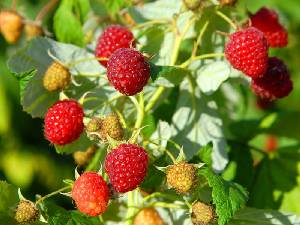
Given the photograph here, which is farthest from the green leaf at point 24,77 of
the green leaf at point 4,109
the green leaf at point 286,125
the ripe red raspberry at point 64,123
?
the green leaf at point 4,109

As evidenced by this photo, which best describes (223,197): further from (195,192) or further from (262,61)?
(262,61)

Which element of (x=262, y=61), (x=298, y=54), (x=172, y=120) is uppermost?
(x=262, y=61)

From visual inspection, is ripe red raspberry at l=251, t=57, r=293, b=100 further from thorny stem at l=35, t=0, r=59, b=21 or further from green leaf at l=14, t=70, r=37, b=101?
thorny stem at l=35, t=0, r=59, b=21

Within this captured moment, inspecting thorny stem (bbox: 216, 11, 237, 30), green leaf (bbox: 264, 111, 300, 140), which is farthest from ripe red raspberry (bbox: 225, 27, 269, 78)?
green leaf (bbox: 264, 111, 300, 140)

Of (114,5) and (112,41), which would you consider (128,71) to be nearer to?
(112,41)

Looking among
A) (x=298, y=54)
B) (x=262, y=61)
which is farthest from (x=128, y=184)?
(x=298, y=54)

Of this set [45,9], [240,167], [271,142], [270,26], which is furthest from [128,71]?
[271,142]
